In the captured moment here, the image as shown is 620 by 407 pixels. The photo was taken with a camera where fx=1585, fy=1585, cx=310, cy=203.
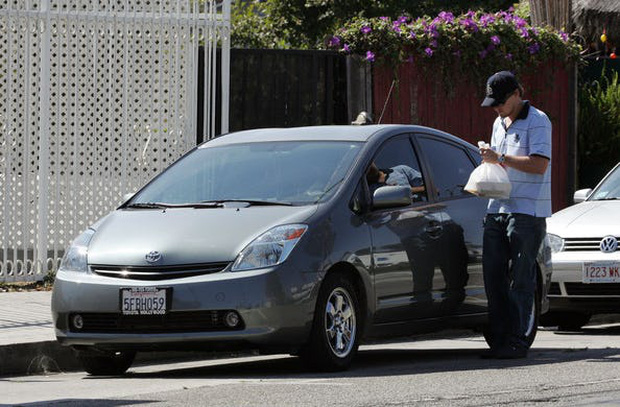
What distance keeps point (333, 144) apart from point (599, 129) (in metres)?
9.44

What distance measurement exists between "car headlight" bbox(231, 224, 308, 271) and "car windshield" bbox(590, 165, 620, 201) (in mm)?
5232

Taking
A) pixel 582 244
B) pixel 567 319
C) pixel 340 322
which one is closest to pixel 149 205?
pixel 340 322

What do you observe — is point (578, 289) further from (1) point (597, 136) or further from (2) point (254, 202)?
(1) point (597, 136)

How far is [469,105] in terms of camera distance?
58.5ft

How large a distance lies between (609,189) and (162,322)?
19.5 feet

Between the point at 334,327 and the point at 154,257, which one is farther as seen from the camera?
the point at 334,327

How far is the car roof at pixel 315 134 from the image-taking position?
1052cm

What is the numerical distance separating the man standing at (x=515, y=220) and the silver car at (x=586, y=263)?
6.42ft

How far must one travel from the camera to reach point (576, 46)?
1842cm

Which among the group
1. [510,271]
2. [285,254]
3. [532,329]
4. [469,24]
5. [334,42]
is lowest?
[532,329]

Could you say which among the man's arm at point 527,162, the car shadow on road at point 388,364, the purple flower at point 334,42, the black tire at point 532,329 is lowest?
the car shadow on road at point 388,364

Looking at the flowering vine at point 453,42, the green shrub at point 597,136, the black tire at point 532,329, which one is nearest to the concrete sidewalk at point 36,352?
the black tire at point 532,329

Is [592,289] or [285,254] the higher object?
[285,254]

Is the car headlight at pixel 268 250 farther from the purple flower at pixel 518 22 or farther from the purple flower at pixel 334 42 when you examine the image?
the purple flower at pixel 518 22
